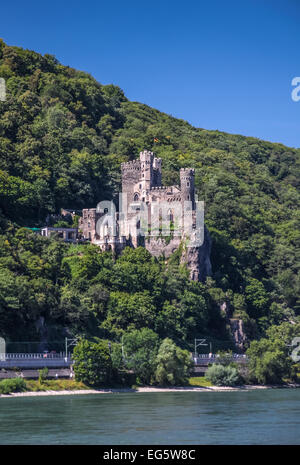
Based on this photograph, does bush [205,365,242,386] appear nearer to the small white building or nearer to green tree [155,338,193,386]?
green tree [155,338,193,386]

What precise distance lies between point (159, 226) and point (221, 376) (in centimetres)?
3202

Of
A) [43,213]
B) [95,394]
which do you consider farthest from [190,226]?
[95,394]

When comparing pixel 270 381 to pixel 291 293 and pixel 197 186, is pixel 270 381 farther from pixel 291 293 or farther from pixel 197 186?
pixel 197 186

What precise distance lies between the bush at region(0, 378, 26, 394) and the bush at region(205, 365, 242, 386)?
81.2 ft

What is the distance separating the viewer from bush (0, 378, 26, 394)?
89000 mm

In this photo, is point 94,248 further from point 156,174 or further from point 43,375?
point 43,375

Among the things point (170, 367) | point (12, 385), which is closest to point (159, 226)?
point (170, 367)

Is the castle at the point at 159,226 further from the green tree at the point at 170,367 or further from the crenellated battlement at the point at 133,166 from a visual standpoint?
the green tree at the point at 170,367

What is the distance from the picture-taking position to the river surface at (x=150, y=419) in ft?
186

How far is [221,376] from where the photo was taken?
10569 cm

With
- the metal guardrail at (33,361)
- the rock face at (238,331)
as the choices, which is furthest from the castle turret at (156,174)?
the metal guardrail at (33,361)

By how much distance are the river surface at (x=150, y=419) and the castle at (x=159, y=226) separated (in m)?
40.2

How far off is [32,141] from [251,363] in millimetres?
53519

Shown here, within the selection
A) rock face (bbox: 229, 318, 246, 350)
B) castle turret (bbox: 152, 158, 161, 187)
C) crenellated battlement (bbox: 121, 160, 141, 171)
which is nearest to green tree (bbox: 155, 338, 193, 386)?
rock face (bbox: 229, 318, 246, 350)
